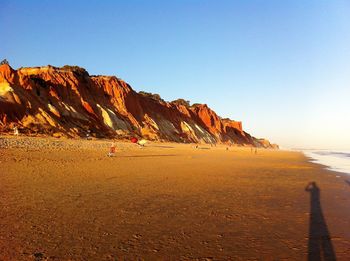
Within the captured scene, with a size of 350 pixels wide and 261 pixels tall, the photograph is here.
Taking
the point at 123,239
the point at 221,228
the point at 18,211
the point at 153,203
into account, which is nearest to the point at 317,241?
the point at 221,228

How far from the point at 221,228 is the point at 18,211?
357cm

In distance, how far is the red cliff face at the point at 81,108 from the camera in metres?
38.6

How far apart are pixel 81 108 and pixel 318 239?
50.1 m

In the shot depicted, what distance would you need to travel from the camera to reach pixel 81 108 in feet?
168

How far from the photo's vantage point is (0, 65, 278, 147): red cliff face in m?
38.6

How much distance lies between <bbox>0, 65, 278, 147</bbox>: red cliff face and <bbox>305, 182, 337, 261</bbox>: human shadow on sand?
33.9 metres

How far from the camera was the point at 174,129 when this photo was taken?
7469cm

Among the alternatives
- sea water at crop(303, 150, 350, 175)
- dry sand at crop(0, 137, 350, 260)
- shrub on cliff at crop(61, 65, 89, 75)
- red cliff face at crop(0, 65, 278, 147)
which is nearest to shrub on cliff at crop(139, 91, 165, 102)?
red cliff face at crop(0, 65, 278, 147)

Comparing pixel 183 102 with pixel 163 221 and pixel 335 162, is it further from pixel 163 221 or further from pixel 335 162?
pixel 163 221

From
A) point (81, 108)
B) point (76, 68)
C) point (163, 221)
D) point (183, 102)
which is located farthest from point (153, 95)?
point (163, 221)

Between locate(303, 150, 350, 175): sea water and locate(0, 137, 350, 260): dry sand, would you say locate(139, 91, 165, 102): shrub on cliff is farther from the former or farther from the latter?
locate(0, 137, 350, 260): dry sand

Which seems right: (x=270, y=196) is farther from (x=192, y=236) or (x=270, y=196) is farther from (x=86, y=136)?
(x=86, y=136)

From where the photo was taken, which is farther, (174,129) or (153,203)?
(174,129)

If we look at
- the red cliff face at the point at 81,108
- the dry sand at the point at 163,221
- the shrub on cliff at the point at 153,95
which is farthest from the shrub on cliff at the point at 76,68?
the dry sand at the point at 163,221
